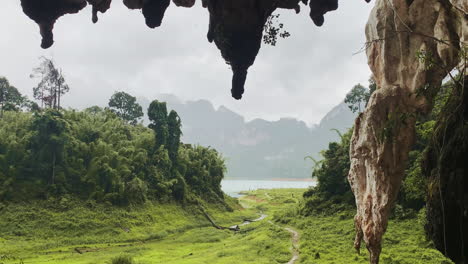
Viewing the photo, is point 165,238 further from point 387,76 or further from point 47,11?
point 387,76

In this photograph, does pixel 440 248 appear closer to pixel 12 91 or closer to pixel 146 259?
pixel 146 259

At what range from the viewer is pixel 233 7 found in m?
15.5

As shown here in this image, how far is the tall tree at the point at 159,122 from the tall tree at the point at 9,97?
19583 mm

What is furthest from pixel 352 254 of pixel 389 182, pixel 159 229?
pixel 159 229

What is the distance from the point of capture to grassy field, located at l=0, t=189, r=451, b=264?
2005 centimetres

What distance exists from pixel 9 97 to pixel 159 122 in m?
22.8

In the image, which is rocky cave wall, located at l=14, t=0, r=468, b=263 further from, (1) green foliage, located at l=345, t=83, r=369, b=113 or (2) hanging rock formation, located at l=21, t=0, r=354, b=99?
(1) green foliage, located at l=345, t=83, r=369, b=113

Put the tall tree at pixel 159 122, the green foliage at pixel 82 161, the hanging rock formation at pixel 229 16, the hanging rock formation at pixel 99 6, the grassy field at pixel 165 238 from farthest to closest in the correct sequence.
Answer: the tall tree at pixel 159 122
the green foliage at pixel 82 161
the grassy field at pixel 165 238
the hanging rock formation at pixel 99 6
the hanging rock formation at pixel 229 16

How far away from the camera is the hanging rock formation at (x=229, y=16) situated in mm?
15914

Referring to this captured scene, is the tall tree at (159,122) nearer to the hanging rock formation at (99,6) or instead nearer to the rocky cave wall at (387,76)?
the hanging rock formation at (99,6)

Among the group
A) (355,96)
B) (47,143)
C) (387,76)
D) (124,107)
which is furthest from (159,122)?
(387,76)

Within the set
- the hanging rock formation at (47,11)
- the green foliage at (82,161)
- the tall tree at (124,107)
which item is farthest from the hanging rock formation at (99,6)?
the tall tree at (124,107)

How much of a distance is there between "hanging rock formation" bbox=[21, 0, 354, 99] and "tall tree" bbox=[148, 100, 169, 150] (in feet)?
95.9

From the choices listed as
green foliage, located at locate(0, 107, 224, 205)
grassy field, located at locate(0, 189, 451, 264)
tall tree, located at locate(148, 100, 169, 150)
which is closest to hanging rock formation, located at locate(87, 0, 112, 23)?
grassy field, located at locate(0, 189, 451, 264)
